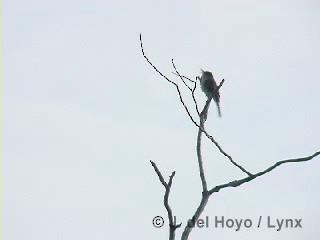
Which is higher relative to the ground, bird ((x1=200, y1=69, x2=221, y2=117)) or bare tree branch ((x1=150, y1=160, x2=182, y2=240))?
bird ((x1=200, y1=69, x2=221, y2=117))

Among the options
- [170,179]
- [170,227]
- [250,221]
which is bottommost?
[170,227]

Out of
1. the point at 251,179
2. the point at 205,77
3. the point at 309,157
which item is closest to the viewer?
the point at 309,157

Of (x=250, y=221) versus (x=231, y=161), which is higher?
(x=250, y=221)

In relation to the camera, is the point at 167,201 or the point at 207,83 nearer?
the point at 167,201

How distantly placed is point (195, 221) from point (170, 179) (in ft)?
0.72

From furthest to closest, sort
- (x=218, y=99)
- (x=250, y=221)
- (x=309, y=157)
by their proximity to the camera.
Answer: (x=218, y=99) → (x=250, y=221) → (x=309, y=157)

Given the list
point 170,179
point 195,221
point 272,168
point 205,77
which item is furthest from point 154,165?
point 205,77

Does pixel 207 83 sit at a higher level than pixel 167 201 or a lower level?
higher

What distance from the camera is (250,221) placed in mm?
6898

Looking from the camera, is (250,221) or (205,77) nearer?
(250,221)

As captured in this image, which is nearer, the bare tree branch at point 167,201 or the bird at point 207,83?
the bare tree branch at point 167,201

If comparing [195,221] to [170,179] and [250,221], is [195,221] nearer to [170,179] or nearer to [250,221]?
[170,179]

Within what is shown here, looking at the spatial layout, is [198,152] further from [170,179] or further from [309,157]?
[309,157]

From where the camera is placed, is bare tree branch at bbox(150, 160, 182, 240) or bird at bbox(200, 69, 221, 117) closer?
bare tree branch at bbox(150, 160, 182, 240)
